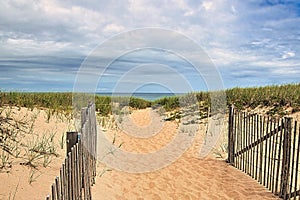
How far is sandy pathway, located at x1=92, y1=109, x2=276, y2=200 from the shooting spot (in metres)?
6.55

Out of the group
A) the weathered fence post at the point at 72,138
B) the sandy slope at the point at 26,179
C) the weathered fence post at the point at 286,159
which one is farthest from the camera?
the weathered fence post at the point at 286,159

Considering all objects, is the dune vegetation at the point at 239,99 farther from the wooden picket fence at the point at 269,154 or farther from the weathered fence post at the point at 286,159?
the weathered fence post at the point at 286,159

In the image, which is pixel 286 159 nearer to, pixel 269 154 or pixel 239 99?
pixel 269 154

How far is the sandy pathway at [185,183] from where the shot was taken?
6551mm

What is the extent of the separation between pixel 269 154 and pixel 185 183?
1960mm

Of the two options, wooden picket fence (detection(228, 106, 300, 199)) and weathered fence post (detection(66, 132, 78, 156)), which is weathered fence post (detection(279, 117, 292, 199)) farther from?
weathered fence post (detection(66, 132, 78, 156))

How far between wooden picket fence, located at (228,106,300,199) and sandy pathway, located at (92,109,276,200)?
0.79 ft

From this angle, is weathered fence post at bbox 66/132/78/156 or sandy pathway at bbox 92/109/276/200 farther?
sandy pathway at bbox 92/109/276/200

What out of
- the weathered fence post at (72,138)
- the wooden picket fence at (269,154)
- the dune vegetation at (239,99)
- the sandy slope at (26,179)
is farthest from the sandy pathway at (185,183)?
the dune vegetation at (239,99)

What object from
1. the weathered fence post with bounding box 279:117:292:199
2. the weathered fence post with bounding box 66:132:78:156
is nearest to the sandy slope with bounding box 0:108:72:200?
the weathered fence post with bounding box 66:132:78:156

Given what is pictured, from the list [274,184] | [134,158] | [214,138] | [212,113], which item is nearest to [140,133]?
[214,138]

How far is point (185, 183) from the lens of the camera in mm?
7402

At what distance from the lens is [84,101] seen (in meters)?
19.0

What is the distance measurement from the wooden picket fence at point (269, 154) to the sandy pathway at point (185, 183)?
24cm
